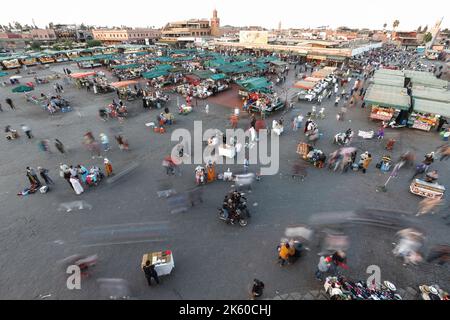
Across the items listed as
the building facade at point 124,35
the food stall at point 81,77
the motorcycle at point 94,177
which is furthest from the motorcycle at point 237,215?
the building facade at point 124,35

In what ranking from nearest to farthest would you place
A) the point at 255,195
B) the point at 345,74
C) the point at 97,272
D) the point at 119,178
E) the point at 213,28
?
the point at 97,272 < the point at 255,195 < the point at 119,178 < the point at 345,74 < the point at 213,28

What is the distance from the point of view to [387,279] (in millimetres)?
6812

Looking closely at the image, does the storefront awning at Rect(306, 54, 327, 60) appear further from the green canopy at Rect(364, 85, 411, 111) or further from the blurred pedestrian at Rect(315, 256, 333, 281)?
the blurred pedestrian at Rect(315, 256, 333, 281)

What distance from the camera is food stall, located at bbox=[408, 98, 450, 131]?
16.5m

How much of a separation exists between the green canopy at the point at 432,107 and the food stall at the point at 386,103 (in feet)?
2.02

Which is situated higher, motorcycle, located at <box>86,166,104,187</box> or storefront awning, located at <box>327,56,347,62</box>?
storefront awning, located at <box>327,56,347,62</box>

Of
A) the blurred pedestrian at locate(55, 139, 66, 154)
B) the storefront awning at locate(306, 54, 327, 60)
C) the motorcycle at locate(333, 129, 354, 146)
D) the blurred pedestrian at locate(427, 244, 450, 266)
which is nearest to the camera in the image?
the blurred pedestrian at locate(427, 244, 450, 266)

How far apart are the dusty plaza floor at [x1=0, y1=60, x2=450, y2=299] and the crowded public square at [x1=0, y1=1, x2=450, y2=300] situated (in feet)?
0.17

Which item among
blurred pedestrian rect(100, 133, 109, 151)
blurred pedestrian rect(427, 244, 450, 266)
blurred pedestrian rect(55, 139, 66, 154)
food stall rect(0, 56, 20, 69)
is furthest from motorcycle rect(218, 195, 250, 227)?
food stall rect(0, 56, 20, 69)

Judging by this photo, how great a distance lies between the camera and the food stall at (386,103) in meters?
17.2

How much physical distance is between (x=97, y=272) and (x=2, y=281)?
2.89 m

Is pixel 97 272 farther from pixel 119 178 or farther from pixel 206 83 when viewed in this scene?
pixel 206 83

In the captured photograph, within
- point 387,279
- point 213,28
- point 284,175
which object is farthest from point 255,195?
point 213,28

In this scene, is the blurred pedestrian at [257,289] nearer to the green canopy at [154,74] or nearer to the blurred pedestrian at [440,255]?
the blurred pedestrian at [440,255]
